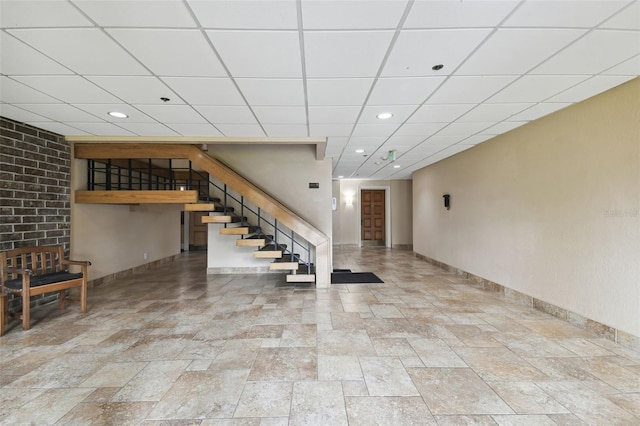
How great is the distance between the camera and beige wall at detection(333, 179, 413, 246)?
Answer: 1016 cm

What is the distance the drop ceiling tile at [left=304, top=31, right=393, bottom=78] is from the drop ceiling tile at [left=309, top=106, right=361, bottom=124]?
74 cm

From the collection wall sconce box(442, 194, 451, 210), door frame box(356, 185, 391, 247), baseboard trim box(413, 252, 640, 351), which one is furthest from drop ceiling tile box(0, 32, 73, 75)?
door frame box(356, 185, 391, 247)

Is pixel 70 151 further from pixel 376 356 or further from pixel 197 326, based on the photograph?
pixel 376 356

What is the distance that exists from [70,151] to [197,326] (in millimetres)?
3892

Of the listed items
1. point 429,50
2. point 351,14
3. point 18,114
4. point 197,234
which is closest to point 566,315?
point 429,50

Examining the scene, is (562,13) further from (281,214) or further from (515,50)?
A: (281,214)

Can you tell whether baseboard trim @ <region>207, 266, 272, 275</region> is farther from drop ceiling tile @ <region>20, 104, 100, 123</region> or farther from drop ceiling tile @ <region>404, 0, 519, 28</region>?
drop ceiling tile @ <region>404, 0, 519, 28</region>

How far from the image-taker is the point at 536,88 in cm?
273

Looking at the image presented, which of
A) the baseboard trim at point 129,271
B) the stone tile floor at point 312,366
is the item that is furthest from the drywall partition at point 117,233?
the stone tile floor at point 312,366

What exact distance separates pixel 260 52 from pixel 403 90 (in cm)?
148

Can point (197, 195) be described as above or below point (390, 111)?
below

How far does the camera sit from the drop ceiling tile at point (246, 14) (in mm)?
1647

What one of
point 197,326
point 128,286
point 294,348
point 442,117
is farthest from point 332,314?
point 128,286

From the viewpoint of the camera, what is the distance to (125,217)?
5.89m
